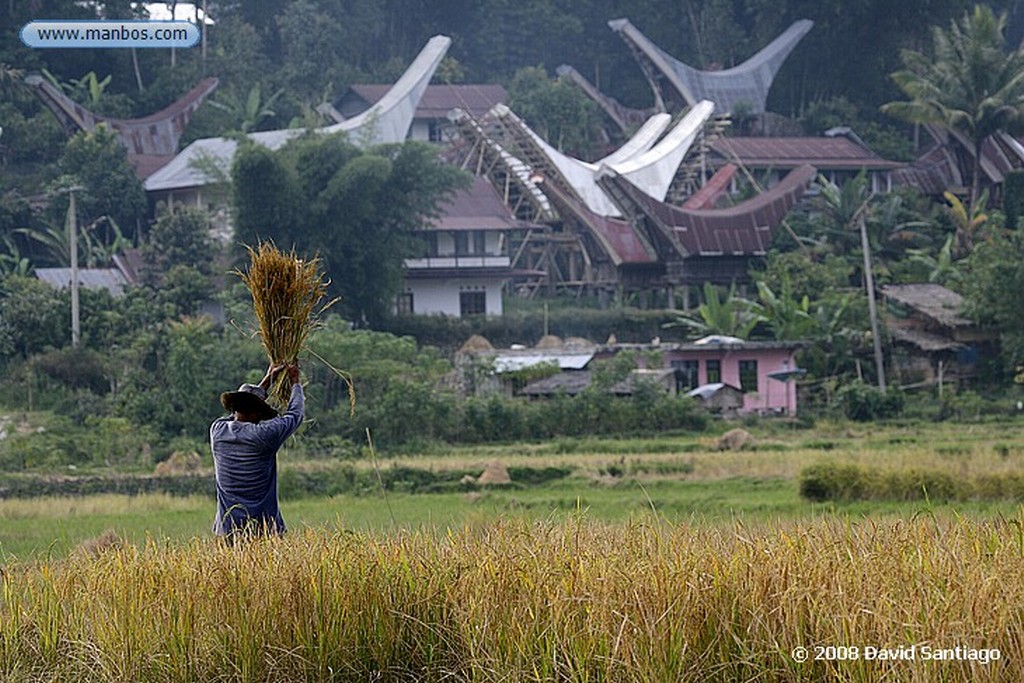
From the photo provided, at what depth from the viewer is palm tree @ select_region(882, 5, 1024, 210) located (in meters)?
39.8

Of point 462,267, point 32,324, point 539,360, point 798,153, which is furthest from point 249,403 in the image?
point 798,153

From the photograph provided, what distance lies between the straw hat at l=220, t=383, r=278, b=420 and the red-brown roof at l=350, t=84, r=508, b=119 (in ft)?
130

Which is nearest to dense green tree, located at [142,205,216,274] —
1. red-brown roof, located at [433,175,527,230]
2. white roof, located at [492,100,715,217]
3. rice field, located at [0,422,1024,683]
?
red-brown roof, located at [433,175,527,230]

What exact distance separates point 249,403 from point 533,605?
79.8 inches

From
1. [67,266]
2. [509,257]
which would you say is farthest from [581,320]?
[67,266]

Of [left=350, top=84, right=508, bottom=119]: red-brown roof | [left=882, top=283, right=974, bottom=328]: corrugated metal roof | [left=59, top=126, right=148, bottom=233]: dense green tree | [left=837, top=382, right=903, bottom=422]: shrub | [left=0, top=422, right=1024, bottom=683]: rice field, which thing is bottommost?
[left=837, top=382, right=903, bottom=422]: shrub

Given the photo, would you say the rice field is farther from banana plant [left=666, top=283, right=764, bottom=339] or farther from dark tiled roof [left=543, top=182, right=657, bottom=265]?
dark tiled roof [left=543, top=182, right=657, bottom=265]

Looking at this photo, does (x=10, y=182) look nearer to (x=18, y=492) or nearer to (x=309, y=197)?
(x=309, y=197)

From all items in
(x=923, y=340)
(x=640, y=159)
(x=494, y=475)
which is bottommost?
(x=494, y=475)

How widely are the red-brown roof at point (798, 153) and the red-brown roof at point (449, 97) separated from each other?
23.2 feet

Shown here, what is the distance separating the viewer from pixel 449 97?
4766cm

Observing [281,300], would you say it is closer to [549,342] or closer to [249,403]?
[249,403]

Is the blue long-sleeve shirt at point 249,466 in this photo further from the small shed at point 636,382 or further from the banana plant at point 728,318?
the banana plant at point 728,318

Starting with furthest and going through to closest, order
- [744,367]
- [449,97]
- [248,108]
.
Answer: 1. [449,97]
2. [248,108]
3. [744,367]
